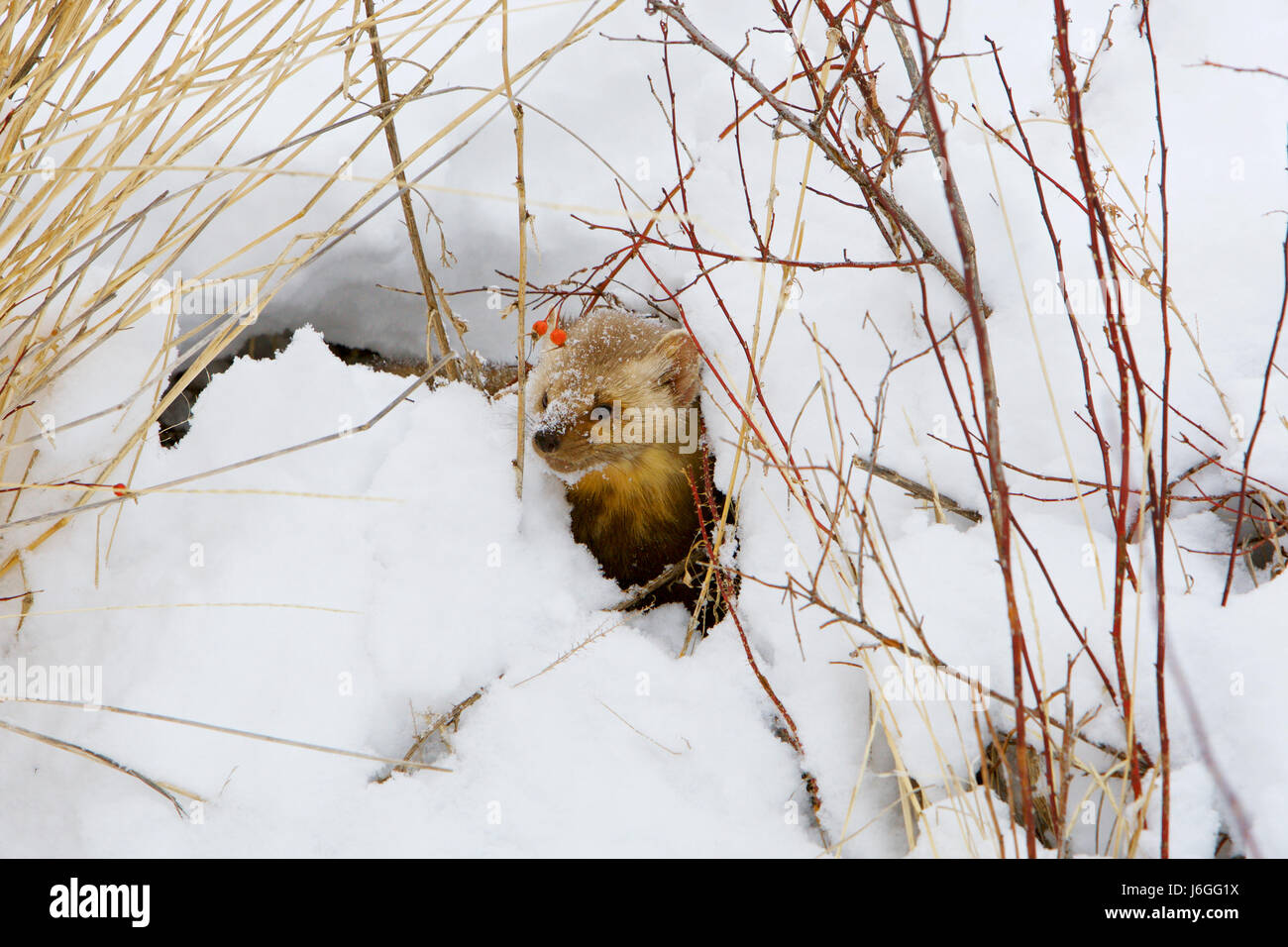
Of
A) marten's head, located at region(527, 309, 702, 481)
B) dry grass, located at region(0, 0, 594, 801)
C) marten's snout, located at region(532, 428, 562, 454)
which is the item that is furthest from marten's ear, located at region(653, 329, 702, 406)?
dry grass, located at region(0, 0, 594, 801)

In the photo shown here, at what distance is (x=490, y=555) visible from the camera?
2.64 metres

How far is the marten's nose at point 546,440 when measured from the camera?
9.73 feet

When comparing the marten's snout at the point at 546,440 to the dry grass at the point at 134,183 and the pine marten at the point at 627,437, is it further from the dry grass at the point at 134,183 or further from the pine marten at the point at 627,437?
the dry grass at the point at 134,183

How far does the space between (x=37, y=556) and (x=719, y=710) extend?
77.3 inches

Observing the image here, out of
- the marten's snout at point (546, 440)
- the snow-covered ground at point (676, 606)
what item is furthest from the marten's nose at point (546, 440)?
the snow-covered ground at point (676, 606)

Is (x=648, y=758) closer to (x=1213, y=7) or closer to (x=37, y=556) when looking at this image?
(x=37, y=556)

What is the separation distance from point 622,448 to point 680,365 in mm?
382

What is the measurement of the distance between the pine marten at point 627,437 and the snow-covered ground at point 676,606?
136mm

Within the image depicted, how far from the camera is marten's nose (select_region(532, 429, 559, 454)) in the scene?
2965mm

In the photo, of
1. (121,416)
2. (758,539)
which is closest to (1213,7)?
(758,539)

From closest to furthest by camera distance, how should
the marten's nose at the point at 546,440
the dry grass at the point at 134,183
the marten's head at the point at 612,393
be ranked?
the dry grass at the point at 134,183 → the marten's nose at the point at 546,440 → the marten's head at the point at 612,393

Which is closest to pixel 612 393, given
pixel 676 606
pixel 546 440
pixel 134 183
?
pixel 546 440
